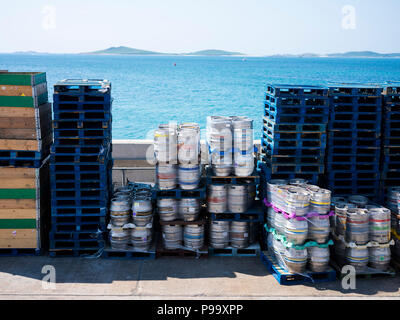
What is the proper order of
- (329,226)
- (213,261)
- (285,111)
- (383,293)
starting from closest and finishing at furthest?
1. (383,293)
2. (329,226)
3. (213,261)
4. (285,111)

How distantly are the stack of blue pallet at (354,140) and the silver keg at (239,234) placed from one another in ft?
6.99

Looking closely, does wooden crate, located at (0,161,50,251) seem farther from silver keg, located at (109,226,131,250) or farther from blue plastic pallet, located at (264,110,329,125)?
blue plastic pallet, located at (264,110,329,125)

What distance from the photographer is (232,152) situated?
28.0 feet

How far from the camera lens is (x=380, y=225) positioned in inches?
310

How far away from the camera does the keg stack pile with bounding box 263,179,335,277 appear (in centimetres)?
762

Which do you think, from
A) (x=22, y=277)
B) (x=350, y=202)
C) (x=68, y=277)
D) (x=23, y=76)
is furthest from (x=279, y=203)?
(x=23, y=76)

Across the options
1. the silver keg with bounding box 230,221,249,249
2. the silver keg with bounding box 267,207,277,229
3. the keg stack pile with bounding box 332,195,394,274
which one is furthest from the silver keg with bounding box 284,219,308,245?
the silver keg with bounding box 230,221,249,249

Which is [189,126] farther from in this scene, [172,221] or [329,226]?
[329,226]

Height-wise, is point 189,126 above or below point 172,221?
above

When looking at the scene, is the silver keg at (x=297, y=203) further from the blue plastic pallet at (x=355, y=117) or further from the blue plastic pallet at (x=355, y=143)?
the blue plastic pallet at (x=355, y=117)

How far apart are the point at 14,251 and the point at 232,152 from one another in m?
4.55

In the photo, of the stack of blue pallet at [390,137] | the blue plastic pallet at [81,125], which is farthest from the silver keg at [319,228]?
the blue plastic pallet at [81,125]

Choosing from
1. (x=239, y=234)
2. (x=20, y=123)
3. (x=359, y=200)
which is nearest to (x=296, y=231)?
(x=239, y=234)

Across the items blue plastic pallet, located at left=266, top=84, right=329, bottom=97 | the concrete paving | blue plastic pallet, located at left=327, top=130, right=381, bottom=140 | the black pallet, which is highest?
blue plastic pallet, located at left=266, top=84, right=329, bottom=97
